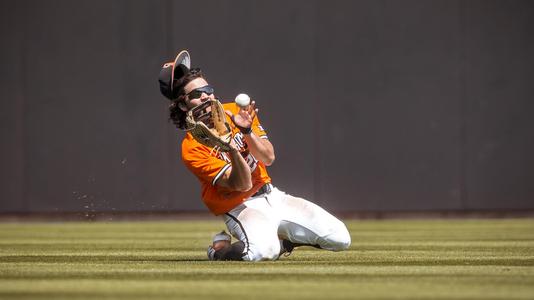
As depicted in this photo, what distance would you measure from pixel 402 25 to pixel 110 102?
393 cm

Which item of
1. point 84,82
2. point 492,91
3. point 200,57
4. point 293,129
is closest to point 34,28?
point 84,82

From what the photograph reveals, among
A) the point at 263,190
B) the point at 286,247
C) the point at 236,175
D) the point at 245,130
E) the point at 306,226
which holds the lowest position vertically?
the point at 286,247

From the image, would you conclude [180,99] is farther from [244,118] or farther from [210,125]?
[244,118]

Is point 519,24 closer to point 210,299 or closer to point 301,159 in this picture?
point 301,159

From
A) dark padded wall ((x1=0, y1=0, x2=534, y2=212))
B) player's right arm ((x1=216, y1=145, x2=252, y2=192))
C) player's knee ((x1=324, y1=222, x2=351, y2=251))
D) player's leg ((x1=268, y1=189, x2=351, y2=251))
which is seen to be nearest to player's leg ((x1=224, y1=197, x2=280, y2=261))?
player's leg ((x1=268, y1=189, x2=351, y2=251))

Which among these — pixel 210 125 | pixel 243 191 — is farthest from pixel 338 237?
pixel 210 125

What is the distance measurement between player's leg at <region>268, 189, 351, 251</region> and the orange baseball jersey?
0.64 ft

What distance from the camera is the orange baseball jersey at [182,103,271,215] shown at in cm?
718

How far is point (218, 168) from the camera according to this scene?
7.15 meters

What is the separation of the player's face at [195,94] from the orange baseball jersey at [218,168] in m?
0.19

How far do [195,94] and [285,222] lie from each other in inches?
40.0

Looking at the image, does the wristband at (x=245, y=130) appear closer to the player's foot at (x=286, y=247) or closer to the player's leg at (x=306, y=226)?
the player's leg at (x=306, y=226)

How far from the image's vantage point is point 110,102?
15273 millimetres

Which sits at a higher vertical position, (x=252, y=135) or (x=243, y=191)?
(x=252, y=135)
